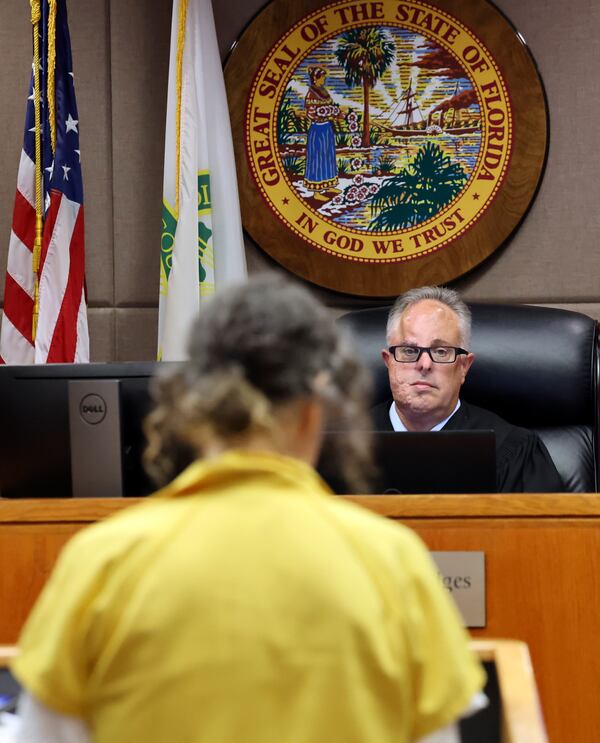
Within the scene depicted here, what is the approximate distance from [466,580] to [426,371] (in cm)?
116

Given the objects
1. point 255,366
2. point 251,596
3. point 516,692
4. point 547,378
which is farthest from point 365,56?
point 251,596

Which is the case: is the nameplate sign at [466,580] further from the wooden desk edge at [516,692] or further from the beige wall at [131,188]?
the beige wall at [131,188]

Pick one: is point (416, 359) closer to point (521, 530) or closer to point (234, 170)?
point (234, 170)

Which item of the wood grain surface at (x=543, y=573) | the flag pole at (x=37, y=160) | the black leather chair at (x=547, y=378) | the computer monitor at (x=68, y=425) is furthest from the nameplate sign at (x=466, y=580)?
the flag pole at (x=37, y=160)

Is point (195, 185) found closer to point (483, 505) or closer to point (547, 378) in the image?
point (547, 378)

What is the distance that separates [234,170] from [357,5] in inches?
26.2

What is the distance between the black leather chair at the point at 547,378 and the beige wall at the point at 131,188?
2.11 feet

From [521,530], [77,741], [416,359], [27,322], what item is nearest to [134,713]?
[77,741]

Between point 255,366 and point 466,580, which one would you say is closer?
point 255,366

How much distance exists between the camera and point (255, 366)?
80 centimetres

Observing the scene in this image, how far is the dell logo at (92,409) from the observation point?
1.85 meters

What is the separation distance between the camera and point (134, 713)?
Result: 78 cm

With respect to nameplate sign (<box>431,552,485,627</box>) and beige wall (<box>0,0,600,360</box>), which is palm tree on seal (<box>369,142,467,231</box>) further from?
nameplate sign (<box>431,552,485,627</box>)

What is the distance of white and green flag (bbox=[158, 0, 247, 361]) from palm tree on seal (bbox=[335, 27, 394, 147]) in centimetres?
41
